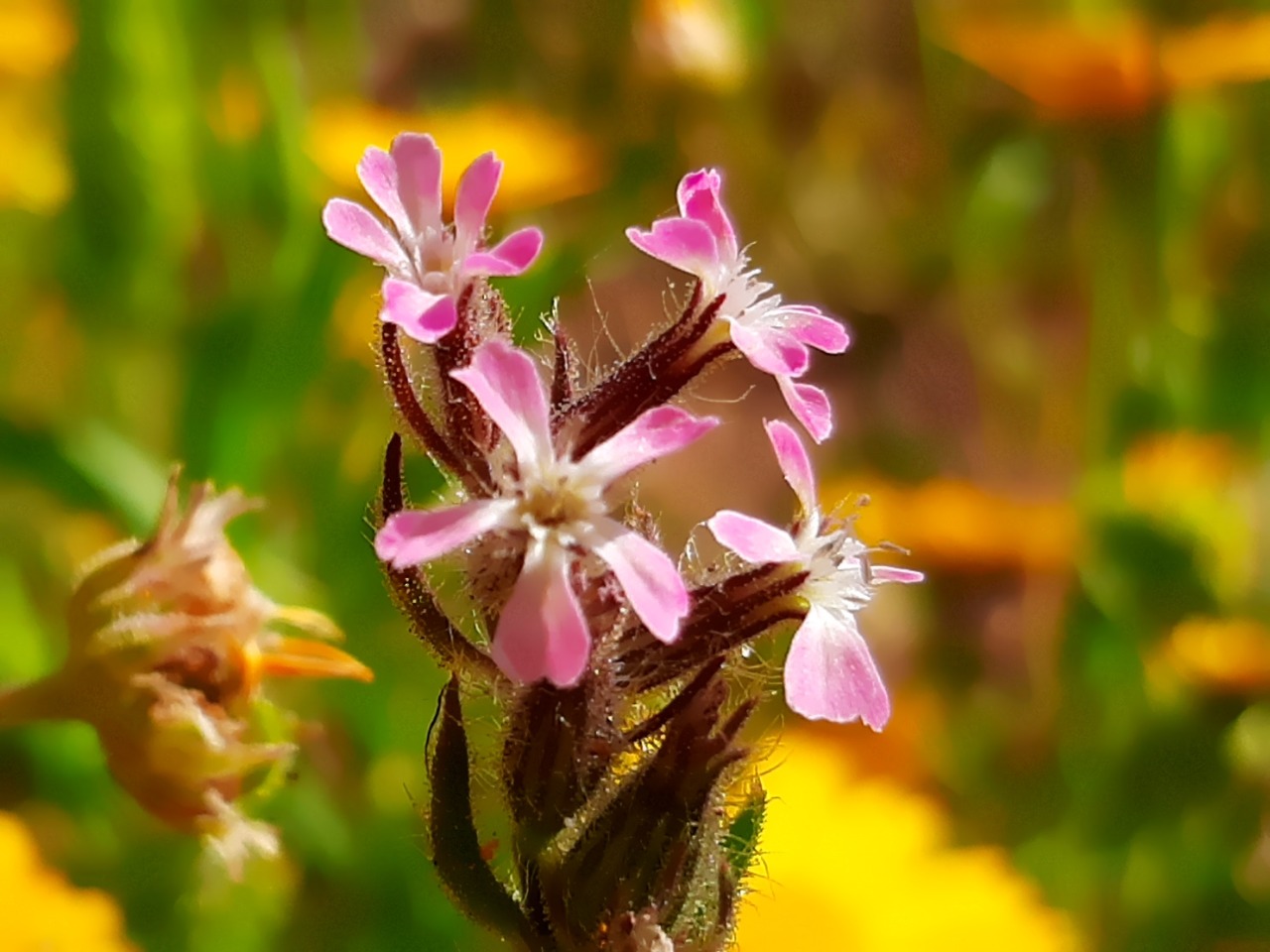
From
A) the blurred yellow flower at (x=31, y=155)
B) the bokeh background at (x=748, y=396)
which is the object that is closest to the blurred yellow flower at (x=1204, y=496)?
the bokeh background at (x=748, y=396)

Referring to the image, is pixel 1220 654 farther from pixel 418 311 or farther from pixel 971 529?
pixel 418 311

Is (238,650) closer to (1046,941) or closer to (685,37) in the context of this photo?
(1046,941)

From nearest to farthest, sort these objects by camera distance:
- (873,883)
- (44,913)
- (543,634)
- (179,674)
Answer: (543,634)
(179,674)
(44,913)
(873,883)

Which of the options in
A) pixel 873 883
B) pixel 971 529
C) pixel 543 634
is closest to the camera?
pixel 543 634

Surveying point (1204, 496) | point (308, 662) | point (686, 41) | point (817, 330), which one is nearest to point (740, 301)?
point (817, 330)

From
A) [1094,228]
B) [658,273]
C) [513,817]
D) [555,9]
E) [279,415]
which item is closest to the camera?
[513,817]

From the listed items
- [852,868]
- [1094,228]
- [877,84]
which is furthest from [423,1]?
[852,868]
